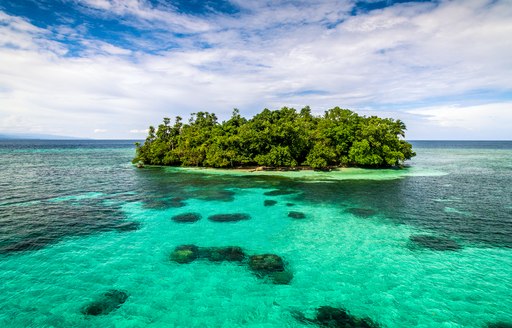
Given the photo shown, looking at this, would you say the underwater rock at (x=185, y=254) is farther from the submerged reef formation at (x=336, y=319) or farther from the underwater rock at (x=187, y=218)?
the submerged reef formation at (x=336, y=319)

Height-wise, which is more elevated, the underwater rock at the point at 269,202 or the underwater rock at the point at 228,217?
the underwater rock at the point at 269,202

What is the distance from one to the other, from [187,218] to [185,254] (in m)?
8.38

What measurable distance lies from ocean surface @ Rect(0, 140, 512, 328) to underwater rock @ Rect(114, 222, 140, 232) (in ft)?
0.39

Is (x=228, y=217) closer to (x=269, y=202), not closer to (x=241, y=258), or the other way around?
(x=269, y=202)

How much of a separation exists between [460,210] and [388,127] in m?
37.1

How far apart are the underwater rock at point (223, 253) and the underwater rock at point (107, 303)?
5.91 m

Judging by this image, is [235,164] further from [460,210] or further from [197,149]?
[460,210]

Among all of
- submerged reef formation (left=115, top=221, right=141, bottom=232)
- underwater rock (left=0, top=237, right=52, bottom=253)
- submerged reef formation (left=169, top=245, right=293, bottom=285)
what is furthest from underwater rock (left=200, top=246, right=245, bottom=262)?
underwater rock (left=0, top=237, right=52, bottom=253)

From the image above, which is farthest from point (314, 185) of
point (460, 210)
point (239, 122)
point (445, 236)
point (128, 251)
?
point (239, 122)

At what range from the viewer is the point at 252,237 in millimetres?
22609

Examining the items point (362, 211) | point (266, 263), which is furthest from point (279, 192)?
point (266, 263)

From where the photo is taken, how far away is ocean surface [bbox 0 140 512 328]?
44.2 ft

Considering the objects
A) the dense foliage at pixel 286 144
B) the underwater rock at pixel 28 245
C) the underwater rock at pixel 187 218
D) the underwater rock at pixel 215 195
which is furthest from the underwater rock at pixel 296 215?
the dense foliage at pixel 286 144

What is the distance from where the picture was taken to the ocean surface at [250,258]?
13.5 metres
